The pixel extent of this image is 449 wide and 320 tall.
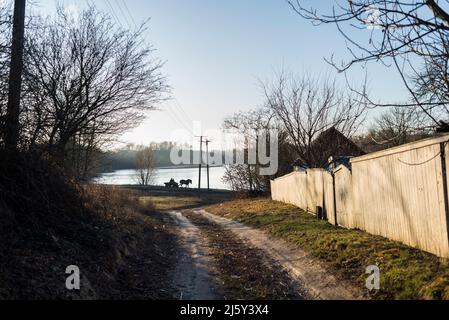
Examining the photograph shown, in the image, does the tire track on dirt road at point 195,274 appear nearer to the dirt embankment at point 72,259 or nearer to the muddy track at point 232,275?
the muddy track at point 232,275

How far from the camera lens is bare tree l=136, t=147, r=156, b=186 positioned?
3339 inches

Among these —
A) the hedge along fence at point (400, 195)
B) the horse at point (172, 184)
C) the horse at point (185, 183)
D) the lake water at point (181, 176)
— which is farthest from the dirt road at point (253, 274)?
the horse at point (185, 183)

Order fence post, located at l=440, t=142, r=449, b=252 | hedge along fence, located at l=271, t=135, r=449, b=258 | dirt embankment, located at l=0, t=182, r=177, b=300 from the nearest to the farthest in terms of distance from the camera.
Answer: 1. dirt embankment, located at l=0, t=182, r=177, b=300
2. fence post, located at l=440, t=142, r=449, b=252
3. hedge along fence, located at l=271, t=135, r=449, b=258

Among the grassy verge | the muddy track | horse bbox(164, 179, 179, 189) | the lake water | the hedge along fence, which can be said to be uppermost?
the lake water

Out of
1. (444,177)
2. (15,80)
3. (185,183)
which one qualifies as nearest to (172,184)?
(185,183)

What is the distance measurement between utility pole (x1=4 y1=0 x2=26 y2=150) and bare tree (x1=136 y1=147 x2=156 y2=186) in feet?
245

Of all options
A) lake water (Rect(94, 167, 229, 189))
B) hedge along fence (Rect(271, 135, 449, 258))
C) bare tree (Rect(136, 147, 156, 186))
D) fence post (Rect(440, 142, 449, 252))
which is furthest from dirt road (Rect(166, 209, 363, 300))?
bare tree (Rect(136, 147, 156, 186))

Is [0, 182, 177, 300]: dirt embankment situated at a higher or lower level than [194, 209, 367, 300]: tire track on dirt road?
higher

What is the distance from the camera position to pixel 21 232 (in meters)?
7.49

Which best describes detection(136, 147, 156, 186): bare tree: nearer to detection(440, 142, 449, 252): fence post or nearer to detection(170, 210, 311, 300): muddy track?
detection(170, 210, 311, 300): muddy track

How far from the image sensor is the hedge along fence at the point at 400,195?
7.50 meters

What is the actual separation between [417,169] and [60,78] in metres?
12.3

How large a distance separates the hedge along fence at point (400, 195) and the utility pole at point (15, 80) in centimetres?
819

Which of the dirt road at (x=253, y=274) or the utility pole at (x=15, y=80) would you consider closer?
the dirt road at (x=253, y=274)
